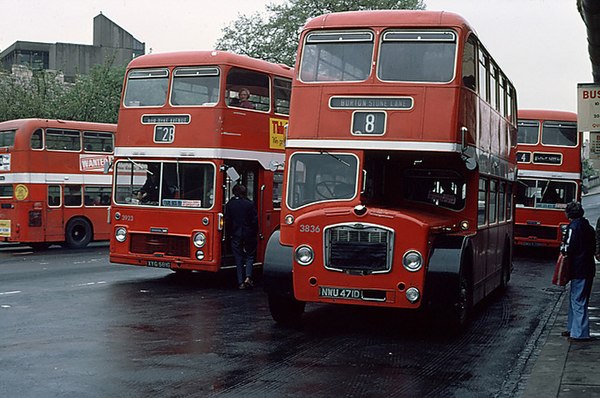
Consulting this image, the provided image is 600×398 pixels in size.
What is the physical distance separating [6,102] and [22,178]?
1796 centimetres

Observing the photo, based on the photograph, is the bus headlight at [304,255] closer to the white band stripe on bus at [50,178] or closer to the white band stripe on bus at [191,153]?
the white band stripe on bus at [191,153]

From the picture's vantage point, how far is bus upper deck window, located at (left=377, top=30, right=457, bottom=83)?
Answer: 1141 cm

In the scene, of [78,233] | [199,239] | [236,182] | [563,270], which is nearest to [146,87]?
[236,182]

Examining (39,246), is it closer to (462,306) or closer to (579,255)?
(462,306)

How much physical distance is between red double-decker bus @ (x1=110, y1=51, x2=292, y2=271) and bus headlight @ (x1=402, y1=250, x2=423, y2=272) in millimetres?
5955

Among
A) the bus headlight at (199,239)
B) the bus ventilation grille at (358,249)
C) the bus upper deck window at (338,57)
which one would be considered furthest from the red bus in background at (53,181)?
the bus ventilation grille at (358,249)

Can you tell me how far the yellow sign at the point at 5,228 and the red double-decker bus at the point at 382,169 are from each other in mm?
15764

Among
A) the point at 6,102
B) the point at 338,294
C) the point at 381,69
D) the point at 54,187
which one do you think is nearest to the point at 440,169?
the point at 381,69

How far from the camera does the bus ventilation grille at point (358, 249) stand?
10664 millimetres

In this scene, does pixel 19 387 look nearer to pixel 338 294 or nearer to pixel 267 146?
pixel 338 294

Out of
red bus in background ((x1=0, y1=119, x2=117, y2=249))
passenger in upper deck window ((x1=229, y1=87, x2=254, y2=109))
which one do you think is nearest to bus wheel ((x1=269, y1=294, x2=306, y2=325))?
passenger in upper deck window ((x1=229, y1=87, x2=254, y2=109))

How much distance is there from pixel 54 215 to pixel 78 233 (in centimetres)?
132

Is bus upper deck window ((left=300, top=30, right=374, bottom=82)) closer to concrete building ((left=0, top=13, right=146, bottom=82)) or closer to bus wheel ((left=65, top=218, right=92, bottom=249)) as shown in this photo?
bus wheel ((left=65, top=218, right=92, bottom=249))

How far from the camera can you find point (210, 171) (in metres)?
15.9
